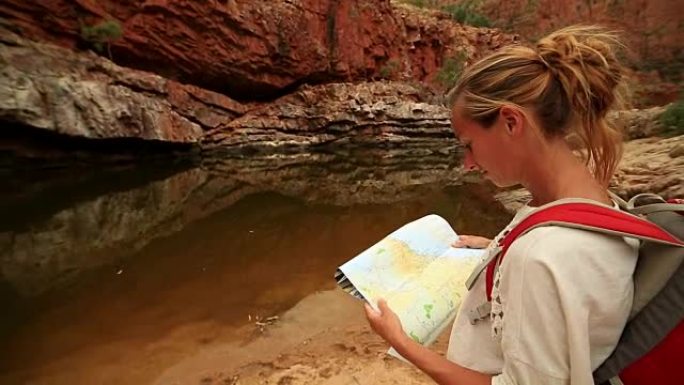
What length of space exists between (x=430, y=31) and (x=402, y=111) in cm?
663

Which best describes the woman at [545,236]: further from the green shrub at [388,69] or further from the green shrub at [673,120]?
the green shrub at [388,69]

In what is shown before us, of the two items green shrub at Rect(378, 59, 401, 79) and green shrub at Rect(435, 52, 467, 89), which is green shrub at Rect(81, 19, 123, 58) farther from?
green shrub at Rect(435, 52, 467, 89)

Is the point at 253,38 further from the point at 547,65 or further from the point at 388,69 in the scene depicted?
the point at 547,65

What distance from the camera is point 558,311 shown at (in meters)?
0.78

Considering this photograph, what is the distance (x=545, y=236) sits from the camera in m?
0.79

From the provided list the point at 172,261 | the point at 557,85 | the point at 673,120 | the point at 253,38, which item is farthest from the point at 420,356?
the point at 253,38

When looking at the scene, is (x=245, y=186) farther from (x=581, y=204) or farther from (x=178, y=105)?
(x=581, y=204)

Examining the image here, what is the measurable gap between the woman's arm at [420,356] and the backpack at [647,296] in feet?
0.76

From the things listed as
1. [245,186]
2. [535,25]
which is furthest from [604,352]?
[535,25]

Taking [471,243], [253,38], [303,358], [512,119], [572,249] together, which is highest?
[253,38]

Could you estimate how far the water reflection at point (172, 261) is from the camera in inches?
132

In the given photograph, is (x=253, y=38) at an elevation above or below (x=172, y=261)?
above

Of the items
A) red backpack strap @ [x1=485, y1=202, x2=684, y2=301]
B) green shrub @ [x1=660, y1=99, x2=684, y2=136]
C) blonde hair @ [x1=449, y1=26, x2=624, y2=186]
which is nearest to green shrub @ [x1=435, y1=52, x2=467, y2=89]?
green shrub @ [x1=660, y1=99, x2=684, y2=136]

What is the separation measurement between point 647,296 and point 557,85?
1.37ft
